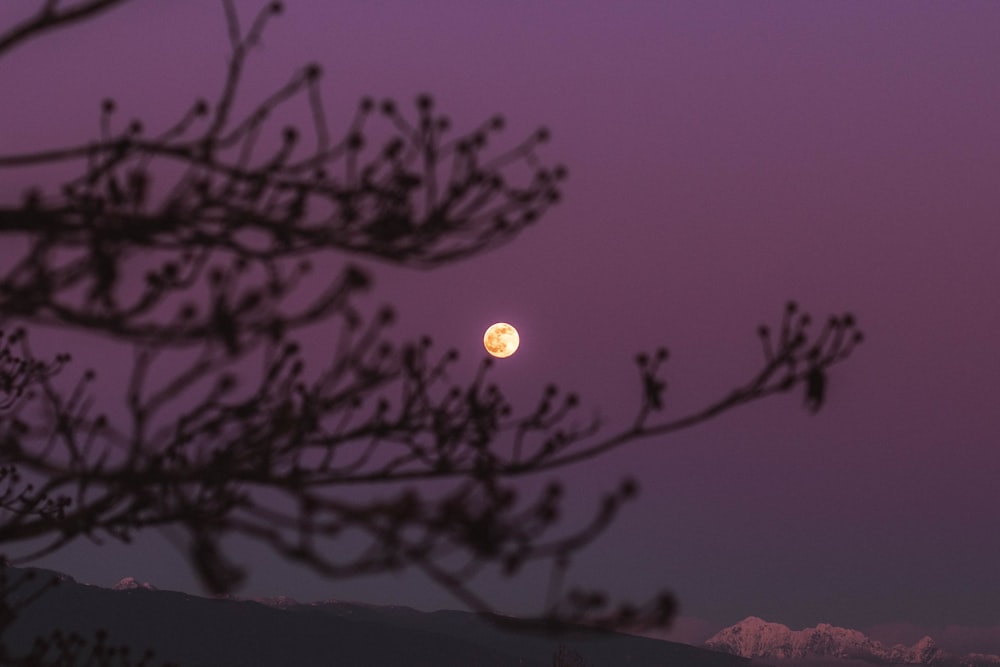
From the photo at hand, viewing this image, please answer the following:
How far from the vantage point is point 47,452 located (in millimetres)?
8203

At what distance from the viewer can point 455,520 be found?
5.05m

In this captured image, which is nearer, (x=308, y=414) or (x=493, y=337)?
(x=308, y=414)

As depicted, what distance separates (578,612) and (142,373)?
2154mm

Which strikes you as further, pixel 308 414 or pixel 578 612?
pixel 308 414

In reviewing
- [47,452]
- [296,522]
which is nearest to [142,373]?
[296,522]

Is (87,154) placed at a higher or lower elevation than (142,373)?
higher

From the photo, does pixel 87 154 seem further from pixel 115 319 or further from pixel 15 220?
pixel 115 319

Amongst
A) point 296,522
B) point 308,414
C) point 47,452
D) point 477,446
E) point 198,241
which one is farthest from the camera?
point 47,452

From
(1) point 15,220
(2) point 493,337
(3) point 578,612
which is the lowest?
(3) point 578,612

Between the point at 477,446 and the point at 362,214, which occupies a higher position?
the point at 362,214

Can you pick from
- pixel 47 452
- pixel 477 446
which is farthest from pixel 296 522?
pixel 47 452

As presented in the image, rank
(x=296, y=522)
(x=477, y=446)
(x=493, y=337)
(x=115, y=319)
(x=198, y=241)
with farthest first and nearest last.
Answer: (x=493, y=337), (x=477, y=446), (x=198, y=241), (x=115, y=319), (x=296, y=522)

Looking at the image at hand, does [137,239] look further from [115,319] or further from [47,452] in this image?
[47,452]

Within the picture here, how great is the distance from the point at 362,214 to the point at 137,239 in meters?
0.97
